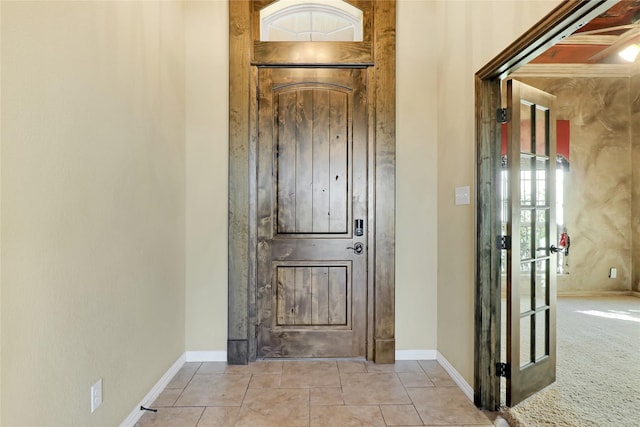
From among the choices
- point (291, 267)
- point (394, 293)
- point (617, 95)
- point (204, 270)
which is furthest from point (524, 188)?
point (617, 95)

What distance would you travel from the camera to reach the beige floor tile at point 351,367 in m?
2.57

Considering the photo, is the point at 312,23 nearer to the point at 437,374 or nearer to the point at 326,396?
the point at 326,396

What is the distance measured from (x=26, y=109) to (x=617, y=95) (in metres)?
6.85

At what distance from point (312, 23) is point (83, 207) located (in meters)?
2.39

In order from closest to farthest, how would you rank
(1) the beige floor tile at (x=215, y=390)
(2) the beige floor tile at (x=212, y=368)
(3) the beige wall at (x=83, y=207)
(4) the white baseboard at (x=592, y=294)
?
(3) the beige wall at (x=83, y=207), (1) the beige floor tile at (x=215, y=390), (2) the beige floor tile at (x=212, y=368), (4) the white baseboard at (x=592, y=294)

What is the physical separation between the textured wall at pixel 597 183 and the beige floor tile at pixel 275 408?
15.3 ft

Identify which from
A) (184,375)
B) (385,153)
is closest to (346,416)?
(184,375)

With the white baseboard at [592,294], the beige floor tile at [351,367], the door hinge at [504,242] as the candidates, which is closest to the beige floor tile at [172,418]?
the beige floor tile at [351,367]

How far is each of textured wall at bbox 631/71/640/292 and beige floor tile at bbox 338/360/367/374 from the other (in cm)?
480

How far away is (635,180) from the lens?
4922 millimetres

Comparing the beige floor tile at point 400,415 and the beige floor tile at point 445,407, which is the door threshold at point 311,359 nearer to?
the beige floor tile at point 445,407

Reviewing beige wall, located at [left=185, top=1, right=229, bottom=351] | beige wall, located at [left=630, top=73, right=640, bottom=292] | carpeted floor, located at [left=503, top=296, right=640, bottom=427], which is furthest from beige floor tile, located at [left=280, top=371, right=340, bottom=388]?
beige wall, located at [left=630, top=73, right=640, bottom=292]

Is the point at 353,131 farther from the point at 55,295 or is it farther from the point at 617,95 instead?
the point at 617,95

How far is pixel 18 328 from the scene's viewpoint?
116 cm
